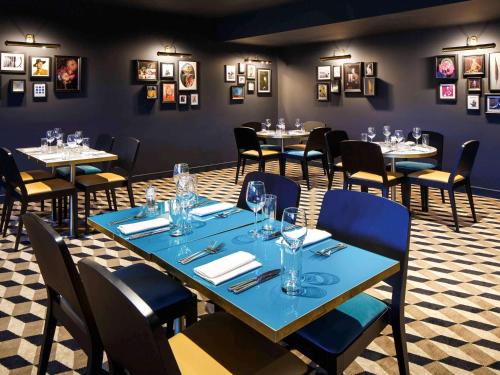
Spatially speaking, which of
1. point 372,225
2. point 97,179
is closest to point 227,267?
point 372,225

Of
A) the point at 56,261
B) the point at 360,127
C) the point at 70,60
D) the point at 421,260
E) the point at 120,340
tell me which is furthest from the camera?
the point at 360,127

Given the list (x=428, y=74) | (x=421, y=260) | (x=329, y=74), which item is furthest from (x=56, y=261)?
(x=329, y=74)

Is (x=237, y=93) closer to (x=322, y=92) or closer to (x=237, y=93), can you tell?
(x=237, y=93)

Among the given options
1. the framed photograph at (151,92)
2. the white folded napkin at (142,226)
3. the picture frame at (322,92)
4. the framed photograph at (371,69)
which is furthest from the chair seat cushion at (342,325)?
the picture frame at (322,92)

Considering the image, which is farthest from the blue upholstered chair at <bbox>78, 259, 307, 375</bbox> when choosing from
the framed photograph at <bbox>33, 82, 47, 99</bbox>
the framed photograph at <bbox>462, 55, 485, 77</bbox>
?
the framed photograph at <bbox>462, 55, 485, 77</bbox>

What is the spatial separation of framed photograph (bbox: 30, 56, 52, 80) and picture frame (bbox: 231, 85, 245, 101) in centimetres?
334

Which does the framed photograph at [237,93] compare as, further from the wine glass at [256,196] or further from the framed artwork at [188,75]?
the wine glass at [256,196]

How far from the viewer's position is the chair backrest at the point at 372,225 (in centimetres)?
202

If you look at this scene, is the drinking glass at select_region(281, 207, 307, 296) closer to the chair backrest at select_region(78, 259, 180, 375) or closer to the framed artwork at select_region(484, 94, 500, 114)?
the chair backrest at select_region(78, 259, 180, 375)

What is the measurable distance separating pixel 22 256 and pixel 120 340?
3232 millimetres

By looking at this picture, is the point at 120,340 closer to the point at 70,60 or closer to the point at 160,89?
the point at 70,60

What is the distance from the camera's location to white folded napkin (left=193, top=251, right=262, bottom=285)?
1.67 m

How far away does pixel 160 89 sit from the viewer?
7629 millimetres

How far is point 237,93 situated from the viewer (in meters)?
8.72
